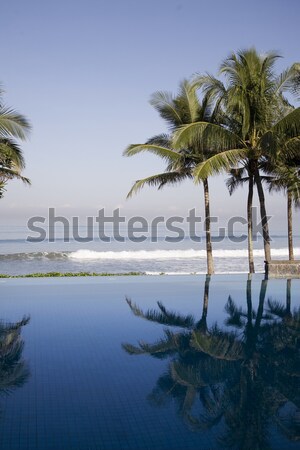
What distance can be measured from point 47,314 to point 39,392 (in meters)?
3.35

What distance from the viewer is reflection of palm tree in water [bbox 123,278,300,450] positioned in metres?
3.10

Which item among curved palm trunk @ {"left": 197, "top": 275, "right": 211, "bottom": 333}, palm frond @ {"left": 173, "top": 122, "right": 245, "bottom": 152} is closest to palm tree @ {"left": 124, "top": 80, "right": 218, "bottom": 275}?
palm frond @ {"left": 173, "top": 122, "right": 245, "bottom": 152}

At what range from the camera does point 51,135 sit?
1912 cm

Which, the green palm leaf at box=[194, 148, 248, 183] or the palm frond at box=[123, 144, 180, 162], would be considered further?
the palm frond at box=[123, 144, 180, 162]

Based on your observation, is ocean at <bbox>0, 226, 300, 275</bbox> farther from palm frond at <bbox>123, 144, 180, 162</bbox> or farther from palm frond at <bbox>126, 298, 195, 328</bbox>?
palm frond at <bbox>126, 298, 195, 328</bbox>

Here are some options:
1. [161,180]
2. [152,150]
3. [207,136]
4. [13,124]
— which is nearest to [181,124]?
[152,150]

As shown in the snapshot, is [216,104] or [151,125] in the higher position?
[151,125]

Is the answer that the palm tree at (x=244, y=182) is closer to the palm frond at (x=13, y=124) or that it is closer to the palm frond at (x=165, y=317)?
the palm frond at (x=165, y=317)

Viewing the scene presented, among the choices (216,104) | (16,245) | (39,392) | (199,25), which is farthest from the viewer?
(16,245)

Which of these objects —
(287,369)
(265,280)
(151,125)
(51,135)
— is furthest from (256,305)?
(51,135)

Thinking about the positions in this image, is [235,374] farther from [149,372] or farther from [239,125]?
[239,125]

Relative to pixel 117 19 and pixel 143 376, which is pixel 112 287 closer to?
pixel 143 376

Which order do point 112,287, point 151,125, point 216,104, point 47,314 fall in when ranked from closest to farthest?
point 47,314, point 112,287, point 216,104, point 151,125

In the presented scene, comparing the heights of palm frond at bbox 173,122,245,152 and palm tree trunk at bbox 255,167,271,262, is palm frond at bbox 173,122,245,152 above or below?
above
